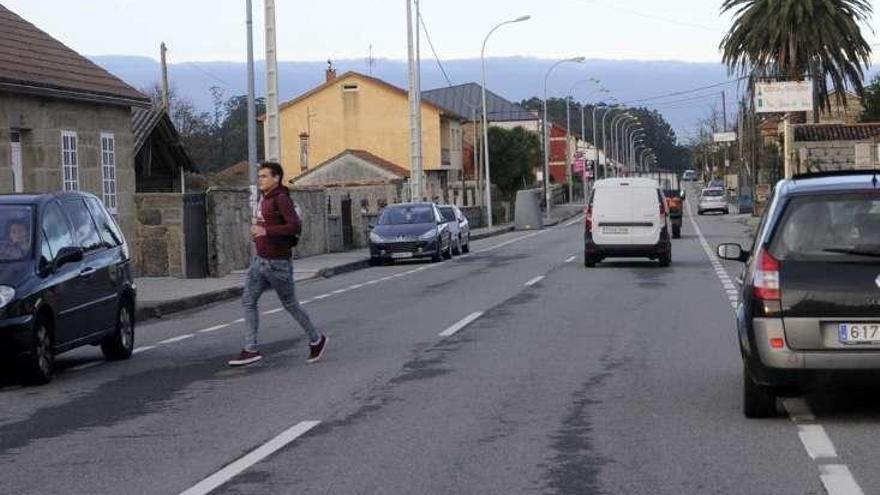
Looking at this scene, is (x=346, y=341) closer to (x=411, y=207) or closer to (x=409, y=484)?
(x=409, y=484)

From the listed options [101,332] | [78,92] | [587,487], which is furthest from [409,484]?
[78,92]

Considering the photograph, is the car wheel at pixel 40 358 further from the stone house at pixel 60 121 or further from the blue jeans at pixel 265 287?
the stone house at pixel 60 121

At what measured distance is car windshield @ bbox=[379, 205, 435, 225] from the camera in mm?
36469

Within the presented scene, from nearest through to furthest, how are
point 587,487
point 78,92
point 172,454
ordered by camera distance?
point 587,487 → point 172,454 → point 78,92

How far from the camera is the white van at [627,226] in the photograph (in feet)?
96.4

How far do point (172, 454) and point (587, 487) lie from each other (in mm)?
2665

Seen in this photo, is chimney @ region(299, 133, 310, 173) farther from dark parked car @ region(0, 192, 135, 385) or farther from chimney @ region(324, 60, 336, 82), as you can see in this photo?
dark parked car @ region(0, 192, 135, 385)

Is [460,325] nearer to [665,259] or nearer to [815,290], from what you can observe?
[815,290]

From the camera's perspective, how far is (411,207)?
37.4m

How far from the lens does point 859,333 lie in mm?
9164

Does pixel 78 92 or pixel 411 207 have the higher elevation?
pixel 78 92

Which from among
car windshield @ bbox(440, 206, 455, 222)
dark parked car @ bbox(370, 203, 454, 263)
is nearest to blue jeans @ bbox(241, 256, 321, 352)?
dark parked car @ bbox(370, 203, 454, 263)

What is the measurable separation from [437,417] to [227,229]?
68.9ft

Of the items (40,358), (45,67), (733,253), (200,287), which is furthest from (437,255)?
(733,253)
